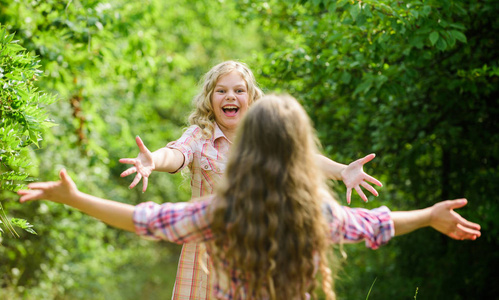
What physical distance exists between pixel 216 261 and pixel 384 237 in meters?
0.58

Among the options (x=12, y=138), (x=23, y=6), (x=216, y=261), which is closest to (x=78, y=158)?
(x=23, y=6)

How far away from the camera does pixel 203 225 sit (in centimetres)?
176

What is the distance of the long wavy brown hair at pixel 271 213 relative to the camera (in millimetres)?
1690

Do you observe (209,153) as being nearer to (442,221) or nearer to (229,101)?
(229,101)

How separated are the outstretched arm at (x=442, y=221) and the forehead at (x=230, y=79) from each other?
46.0 inches

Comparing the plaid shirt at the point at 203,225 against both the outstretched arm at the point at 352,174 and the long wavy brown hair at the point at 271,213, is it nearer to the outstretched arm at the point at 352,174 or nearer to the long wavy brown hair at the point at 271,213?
the long wavy brown hair at the point at 271,213

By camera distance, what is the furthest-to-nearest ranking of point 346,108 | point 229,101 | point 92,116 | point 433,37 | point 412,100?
point 92,116
point 346,108
point 412,100
point 433,37
point 229,101

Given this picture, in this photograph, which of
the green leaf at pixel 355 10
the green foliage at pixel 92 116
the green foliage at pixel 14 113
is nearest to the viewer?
the green foliage at pixel 14 113

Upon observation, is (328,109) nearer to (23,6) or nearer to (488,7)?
(488,7)

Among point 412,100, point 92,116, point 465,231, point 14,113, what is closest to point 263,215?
point 465,231

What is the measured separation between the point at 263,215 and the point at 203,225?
21 centimetres

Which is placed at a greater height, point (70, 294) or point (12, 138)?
point (12, 138)

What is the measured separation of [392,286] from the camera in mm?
5766

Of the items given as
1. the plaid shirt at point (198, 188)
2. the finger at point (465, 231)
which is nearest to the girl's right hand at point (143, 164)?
the plaid shirt at point (198, 188)
